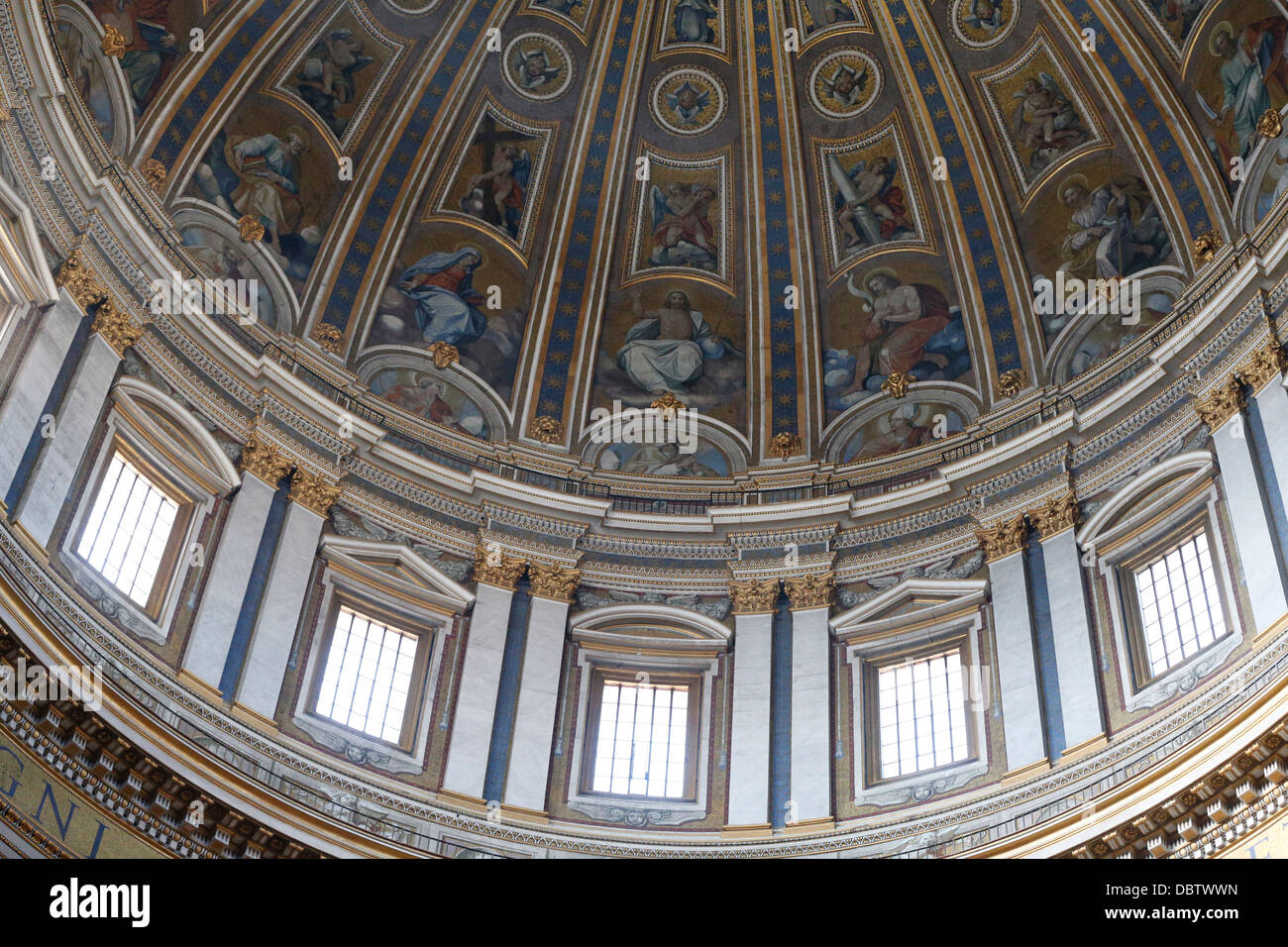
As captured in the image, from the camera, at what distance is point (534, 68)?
1152 inches

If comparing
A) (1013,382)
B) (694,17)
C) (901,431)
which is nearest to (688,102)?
(694,17)

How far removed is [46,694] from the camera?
17109 millimetres

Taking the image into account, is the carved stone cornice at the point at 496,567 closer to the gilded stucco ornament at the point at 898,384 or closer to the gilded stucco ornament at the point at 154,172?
the gilded stucco ornament at the point at 898,384

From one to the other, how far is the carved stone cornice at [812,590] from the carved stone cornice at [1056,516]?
2.96 meters

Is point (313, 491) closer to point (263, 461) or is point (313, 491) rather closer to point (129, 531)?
point (263, 461)

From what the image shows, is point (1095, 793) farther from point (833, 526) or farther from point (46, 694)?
point (46, 694)

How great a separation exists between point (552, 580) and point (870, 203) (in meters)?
8.92

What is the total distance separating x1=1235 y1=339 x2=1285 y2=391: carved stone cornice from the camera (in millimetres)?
20844

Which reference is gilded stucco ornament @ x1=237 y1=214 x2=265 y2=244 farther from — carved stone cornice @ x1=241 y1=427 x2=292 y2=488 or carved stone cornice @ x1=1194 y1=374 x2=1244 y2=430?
carved stone cornice @ x1=1194 y1=374 x2=1244 y2=430

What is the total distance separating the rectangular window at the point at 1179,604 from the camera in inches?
797

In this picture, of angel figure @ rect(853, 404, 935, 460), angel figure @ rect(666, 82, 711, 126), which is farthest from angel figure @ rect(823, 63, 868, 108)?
angel figure @ rect(853, 404, 935, 460)

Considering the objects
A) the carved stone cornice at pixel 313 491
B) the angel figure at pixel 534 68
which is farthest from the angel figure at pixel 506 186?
the carved stone cornice at pixel 313 491

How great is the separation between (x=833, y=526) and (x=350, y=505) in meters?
6.94

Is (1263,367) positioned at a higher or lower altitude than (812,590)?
higher
